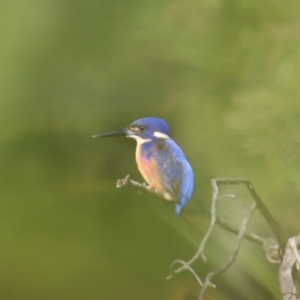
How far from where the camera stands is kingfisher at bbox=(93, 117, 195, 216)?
111cm

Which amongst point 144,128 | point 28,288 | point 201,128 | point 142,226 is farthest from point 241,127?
point 28,288

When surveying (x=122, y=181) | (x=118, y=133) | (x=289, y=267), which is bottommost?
(x=289, y=267)

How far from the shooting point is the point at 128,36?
3.97 feet

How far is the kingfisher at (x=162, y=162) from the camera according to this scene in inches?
43.9

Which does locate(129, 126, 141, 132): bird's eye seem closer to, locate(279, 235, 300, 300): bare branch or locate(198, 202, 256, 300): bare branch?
locate(198, 202, 256, 300): bare branch

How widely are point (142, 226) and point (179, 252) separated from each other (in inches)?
4.2

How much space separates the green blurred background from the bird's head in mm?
20

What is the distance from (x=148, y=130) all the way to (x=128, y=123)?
6 centimetres

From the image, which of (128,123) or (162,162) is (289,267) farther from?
(128,123)

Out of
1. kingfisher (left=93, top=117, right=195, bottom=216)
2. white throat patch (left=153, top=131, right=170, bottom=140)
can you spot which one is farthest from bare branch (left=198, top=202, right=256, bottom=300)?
white throat patch (left=153, top=131, right=170, bottom=140)

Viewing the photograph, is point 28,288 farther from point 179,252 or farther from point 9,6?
point 9,6

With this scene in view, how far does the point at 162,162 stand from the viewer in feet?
3.67

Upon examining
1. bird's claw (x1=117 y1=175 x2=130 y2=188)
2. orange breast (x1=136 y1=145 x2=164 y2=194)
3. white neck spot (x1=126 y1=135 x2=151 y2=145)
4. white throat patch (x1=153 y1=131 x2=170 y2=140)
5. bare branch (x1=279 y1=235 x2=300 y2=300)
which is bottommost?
bare branch (x1=279 y1=235 x2=300 y2=300)

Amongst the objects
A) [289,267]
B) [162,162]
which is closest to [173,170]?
[162,162]
